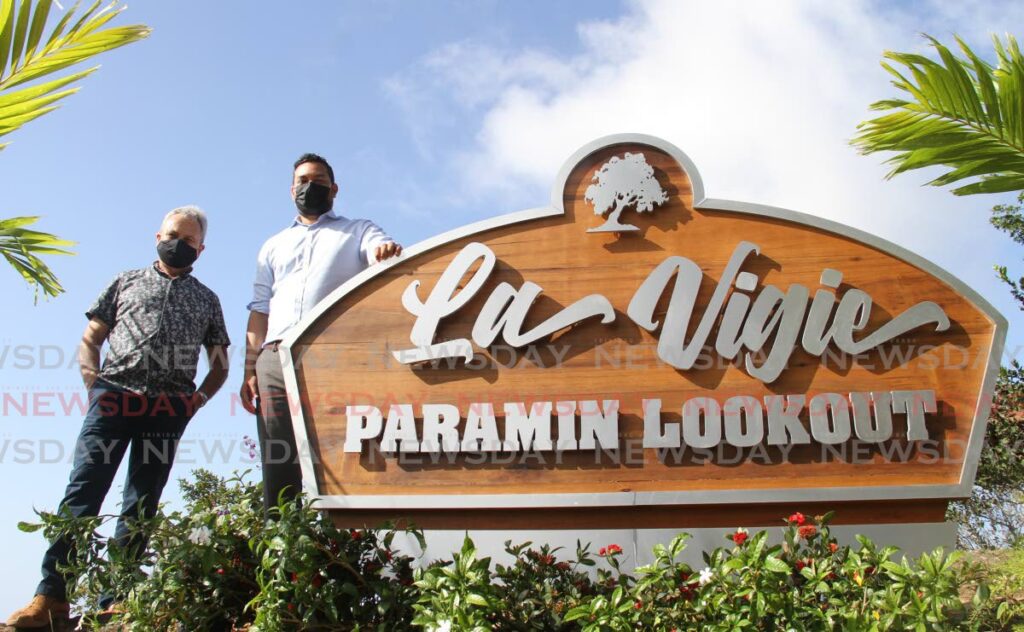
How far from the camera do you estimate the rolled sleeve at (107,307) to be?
4.59m

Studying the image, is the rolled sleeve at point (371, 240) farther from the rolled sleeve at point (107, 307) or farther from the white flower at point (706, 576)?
the white flower at point (706, 576)

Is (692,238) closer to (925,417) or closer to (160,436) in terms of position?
(925,417)

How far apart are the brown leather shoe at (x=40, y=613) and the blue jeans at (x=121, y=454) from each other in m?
0.03

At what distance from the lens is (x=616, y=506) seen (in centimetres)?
414

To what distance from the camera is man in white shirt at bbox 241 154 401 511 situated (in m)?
4.52

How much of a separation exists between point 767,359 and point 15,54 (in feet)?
13.2

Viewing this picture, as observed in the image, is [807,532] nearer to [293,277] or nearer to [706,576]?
[706,576]

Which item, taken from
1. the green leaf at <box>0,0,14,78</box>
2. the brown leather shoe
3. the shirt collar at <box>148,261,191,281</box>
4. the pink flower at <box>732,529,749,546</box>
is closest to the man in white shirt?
Result: the shirt collar at <box>148,261,191,281</box>

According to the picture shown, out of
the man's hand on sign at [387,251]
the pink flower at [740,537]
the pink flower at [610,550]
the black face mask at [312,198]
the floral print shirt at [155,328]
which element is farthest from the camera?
the black face mask at [312,198]

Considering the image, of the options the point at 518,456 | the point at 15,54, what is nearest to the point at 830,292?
the point at 518,456

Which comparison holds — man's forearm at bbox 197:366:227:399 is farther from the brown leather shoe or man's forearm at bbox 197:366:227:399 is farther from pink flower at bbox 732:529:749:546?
pink flower at bbox 732:529:749:546

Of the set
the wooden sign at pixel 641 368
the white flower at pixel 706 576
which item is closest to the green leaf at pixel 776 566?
the white flower at pixel 706 576

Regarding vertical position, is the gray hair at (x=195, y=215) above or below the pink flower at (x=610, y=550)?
above

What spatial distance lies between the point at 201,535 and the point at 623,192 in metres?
2.91
